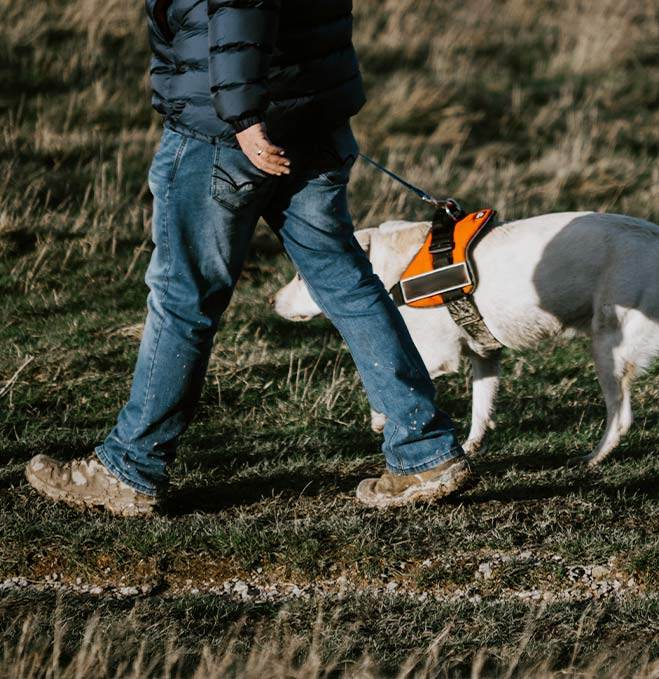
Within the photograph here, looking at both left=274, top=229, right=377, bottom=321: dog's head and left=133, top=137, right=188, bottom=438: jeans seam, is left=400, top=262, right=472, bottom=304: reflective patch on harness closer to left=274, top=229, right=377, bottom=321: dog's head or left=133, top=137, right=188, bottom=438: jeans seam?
left=274, top=229, right=377, bottom=321: dog's head

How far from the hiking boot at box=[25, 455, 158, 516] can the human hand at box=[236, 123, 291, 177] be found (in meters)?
1.27

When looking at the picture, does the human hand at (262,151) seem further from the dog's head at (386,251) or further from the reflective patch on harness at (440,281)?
the dog's head at (386,251)

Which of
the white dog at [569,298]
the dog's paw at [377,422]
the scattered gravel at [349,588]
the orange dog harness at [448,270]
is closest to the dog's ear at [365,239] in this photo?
the white dog at [569,298]

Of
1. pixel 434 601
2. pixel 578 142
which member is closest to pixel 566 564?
pixel 434 601

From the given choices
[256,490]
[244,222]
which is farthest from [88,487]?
[244,222]

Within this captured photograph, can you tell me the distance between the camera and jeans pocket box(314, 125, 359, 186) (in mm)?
3377

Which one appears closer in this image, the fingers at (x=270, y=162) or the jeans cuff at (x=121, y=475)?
the fingers at (x=270, y=162)

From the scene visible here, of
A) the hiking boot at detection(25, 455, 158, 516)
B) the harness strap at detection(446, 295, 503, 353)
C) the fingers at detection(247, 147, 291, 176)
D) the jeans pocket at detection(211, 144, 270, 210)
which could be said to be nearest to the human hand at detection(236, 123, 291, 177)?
the fingers at detection(247, 147, 291, 176)

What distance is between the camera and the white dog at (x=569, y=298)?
4.35 m

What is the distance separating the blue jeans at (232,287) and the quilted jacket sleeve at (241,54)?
10.1 inches

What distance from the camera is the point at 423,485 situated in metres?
3.65

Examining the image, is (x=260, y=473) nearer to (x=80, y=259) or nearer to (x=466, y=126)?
(x=80, y=259)

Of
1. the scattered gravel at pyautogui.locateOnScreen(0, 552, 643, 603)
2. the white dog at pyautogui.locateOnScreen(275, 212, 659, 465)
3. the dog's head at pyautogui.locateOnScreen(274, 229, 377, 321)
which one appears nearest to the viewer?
the scattered gravel at pyautogui.locateOnScreen(0, 552, 643, 603)

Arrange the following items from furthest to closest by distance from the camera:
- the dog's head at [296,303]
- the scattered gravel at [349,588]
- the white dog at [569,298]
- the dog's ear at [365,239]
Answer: the dog's head at [296,303] < the dog's ear at [365,239] < the white dog at [569,298] < the scattered gravel at [349,588]
